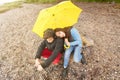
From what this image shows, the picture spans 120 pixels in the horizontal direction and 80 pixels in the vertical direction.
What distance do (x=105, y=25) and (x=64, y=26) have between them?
735 centimetres

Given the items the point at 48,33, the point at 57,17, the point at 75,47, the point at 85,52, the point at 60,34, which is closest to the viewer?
the point at 48,33

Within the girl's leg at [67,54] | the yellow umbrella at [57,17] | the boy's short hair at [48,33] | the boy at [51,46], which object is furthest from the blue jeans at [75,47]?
the boy's short hair at [48,33]

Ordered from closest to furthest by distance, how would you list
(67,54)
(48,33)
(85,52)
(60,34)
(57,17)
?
(48,33) < (60,34) < (57,17) < (67,54) < (85,52)

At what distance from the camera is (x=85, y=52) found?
11289 millimetres

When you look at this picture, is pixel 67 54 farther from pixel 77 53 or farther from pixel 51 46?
pixel 51 46

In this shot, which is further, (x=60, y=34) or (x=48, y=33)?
(x=60, y=34)

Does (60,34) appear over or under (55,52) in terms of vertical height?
over

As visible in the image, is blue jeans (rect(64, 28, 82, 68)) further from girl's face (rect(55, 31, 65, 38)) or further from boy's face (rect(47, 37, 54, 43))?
boy's face (rect(47, 37, 54, 43))

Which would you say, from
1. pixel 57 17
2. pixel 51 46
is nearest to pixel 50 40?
pixel 51 46

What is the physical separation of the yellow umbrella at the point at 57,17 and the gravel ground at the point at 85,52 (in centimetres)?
201

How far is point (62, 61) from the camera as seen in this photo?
10484 mm

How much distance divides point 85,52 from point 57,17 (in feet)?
9.24

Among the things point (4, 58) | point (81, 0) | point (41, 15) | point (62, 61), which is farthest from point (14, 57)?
point (81, 0)

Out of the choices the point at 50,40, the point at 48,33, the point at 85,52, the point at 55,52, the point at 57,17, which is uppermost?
the point at 57,17
